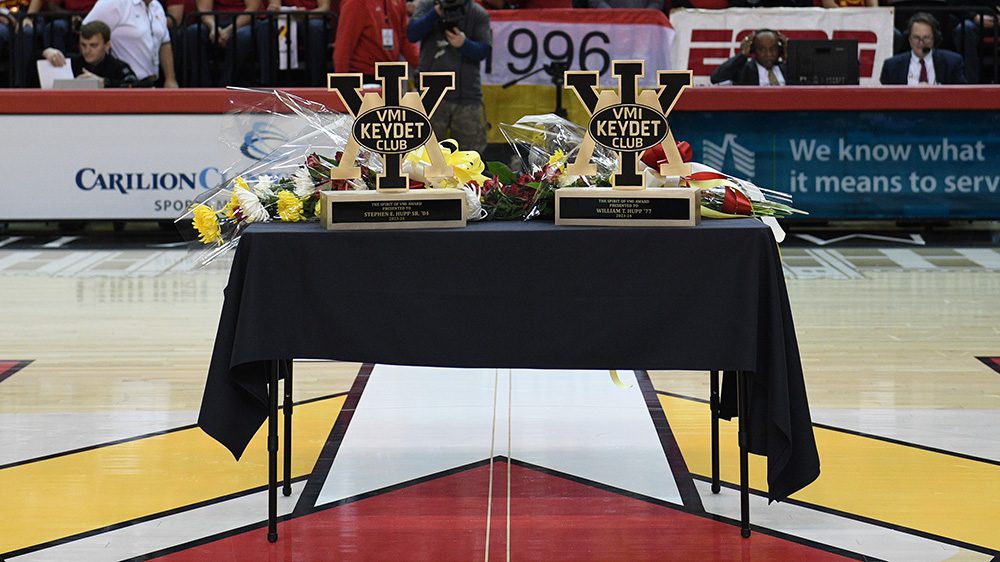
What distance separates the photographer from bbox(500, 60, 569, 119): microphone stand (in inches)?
449

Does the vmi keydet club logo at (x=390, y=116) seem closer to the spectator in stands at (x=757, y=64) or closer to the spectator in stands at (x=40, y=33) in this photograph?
the spectator in stands at (x=757, y=64)

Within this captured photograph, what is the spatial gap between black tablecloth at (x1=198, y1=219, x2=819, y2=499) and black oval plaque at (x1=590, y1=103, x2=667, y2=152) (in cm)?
27

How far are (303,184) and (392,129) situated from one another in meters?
0.38

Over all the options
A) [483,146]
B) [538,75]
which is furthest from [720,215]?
[538,75]

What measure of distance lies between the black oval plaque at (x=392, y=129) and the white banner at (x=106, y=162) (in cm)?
713

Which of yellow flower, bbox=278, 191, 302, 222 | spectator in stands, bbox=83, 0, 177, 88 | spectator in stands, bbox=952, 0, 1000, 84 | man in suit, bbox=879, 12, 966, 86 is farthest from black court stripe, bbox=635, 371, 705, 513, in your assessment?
spectator in stands, bbox=952, 0, 1000, 84

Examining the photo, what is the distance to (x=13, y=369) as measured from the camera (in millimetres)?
6539

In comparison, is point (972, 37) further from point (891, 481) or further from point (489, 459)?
point (489, 459)

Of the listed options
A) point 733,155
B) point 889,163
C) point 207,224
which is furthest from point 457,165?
point 889,163

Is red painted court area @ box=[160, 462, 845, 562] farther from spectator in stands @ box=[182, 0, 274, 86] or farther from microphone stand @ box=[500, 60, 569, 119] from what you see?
spectator in stands @ box=[182, 0, 274, 86]

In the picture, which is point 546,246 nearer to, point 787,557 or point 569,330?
point 569,330

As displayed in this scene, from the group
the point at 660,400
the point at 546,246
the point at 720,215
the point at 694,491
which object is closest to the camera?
the point at 546,246

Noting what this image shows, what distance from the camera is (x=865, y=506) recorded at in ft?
14.1

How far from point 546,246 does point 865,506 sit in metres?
1.43
